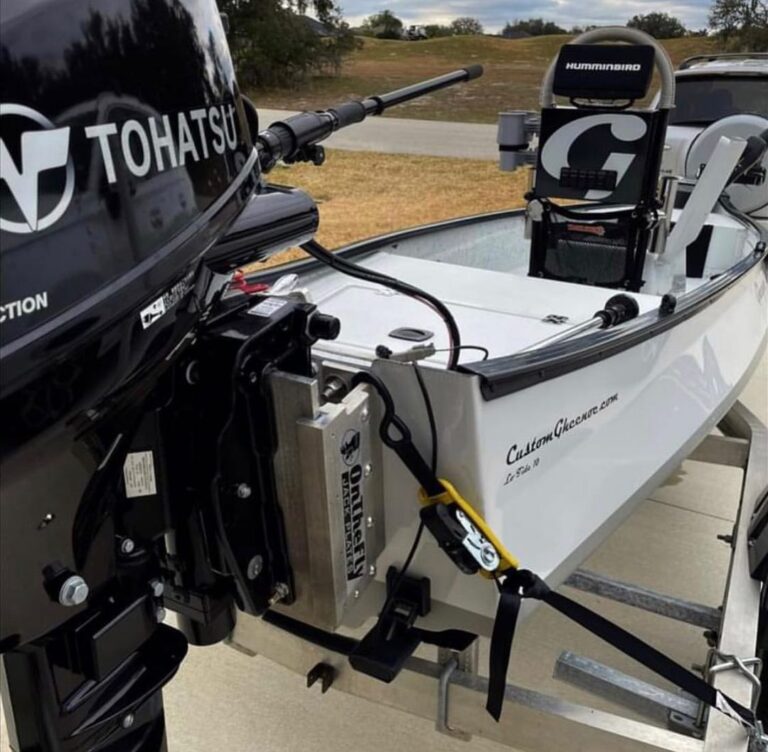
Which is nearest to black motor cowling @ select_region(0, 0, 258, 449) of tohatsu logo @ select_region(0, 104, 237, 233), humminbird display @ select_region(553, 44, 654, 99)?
tohatsu logo @ select_region(0, 104, 237, 233)

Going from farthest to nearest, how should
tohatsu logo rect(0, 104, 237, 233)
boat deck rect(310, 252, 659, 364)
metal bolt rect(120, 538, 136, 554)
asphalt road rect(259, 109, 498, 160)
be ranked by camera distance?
asphalt road rect(259, 109, 498, 160), boat deck rect(310, 252, 659, 364), metal bolt rect(120, 538, 136, 554), tohatsu logo rect(0, 104, 237, 233)

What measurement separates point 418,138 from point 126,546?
14.0 m

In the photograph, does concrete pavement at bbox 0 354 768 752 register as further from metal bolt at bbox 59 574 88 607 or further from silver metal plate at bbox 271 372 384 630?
metal bolt at bbox 59 574 88 607

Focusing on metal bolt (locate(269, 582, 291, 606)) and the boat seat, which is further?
the boat seat

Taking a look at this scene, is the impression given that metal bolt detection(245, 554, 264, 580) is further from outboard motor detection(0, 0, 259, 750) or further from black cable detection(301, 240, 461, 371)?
black cable detection(301, 240, 461, 371)

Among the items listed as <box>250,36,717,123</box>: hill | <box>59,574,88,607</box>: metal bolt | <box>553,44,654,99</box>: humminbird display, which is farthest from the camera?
<box>250,36,717,123</box>: hill

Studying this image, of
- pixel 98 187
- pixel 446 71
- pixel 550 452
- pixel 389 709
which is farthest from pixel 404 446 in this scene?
pixel 446 71

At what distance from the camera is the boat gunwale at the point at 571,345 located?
1.29 meters

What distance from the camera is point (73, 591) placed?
3.09 ft

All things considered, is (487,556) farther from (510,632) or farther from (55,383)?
(55,383)

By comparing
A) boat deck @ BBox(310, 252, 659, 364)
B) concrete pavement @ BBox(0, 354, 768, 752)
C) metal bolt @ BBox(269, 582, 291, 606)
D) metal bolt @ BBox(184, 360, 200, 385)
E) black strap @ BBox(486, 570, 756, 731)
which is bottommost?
concrete pavement @ BBox(0, 354, 768, 752)

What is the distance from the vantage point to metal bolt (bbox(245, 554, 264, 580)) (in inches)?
47.4

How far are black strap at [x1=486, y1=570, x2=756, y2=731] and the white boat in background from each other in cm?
11

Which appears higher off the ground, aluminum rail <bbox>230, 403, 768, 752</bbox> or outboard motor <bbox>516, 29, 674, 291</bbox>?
outboard motor <bbox>516, 29, 674, 291</bbox>
